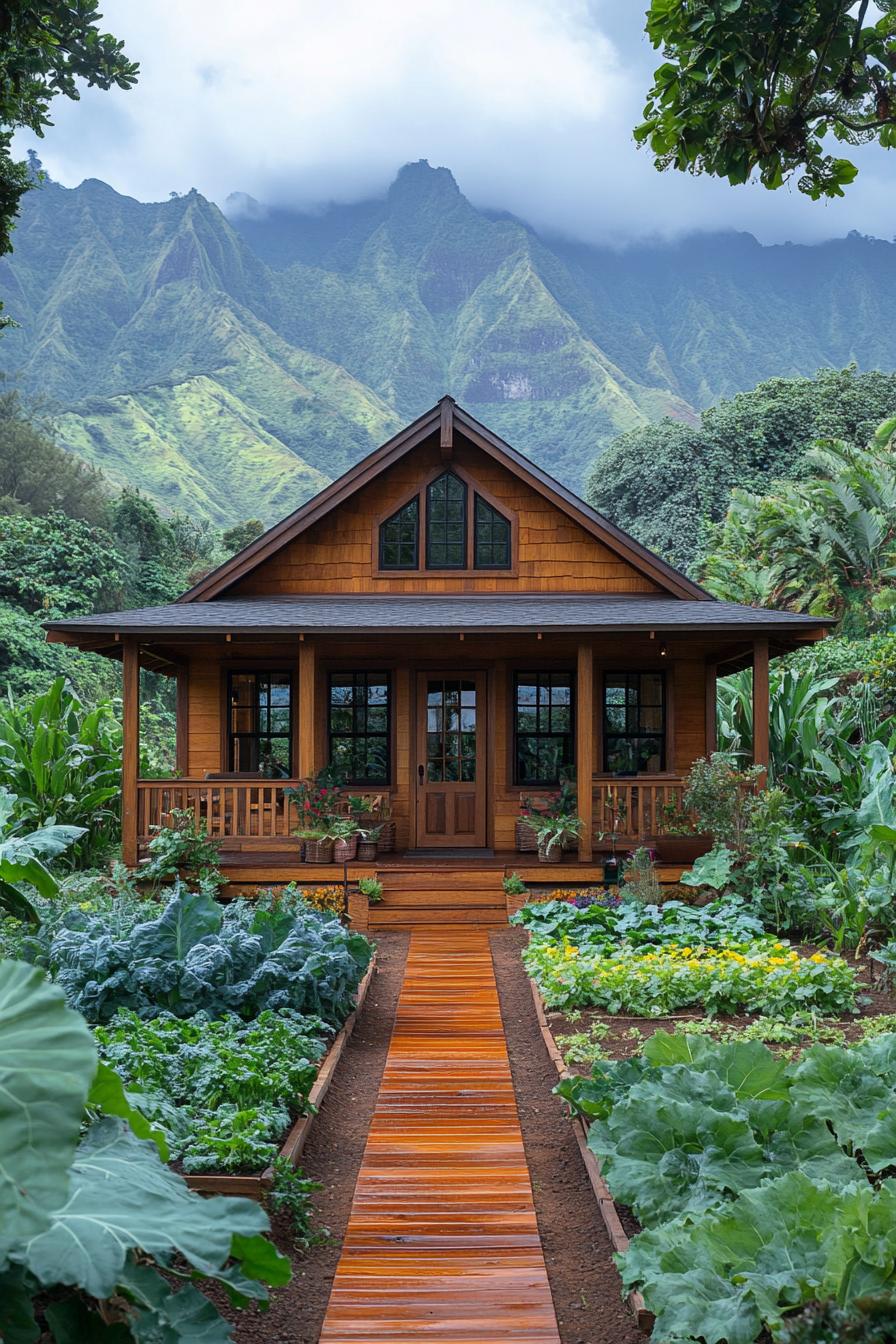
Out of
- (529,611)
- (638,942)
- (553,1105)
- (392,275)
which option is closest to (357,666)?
(529,611)

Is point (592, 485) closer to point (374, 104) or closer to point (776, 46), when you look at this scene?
point (776, 46)

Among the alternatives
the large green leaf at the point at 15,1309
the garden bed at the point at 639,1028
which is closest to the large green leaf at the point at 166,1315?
the large green leaf at the point at 15,1309

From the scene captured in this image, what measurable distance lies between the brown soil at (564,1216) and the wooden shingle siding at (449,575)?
804cm

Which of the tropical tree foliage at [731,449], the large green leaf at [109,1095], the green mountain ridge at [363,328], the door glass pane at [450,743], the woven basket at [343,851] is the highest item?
the green mountain ridge at [363,328]

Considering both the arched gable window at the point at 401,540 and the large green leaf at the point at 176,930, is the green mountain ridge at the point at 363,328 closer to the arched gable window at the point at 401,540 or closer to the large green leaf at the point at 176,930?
the arched gable window at the point at 401,540

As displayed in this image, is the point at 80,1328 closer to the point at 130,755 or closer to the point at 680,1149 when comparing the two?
the point at 680,1149

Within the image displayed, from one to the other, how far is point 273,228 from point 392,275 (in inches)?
1202

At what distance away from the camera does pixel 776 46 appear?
4941mm

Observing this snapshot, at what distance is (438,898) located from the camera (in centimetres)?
1283

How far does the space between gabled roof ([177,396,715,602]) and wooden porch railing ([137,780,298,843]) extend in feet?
9.21

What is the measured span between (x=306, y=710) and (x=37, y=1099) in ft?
36.2

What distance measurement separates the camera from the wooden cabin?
14250mm

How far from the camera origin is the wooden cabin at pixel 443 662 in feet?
46.8

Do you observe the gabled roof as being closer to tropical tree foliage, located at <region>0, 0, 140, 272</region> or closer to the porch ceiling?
the porch ceiling
